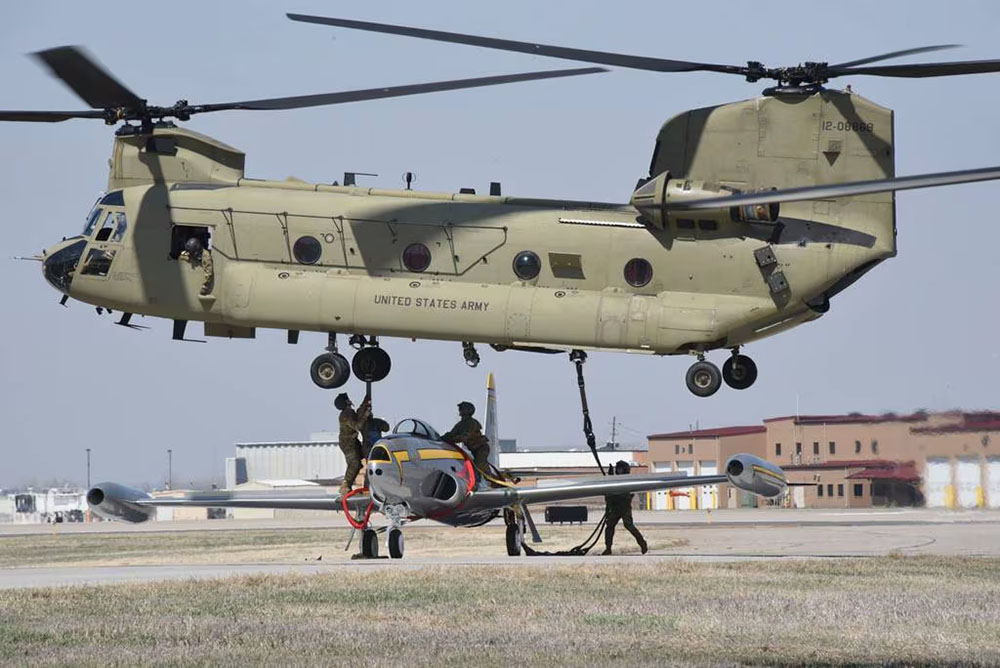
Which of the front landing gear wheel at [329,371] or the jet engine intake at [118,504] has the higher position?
the front landing gear wheel at [329,371]

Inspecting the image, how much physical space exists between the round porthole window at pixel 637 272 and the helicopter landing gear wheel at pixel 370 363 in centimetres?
473

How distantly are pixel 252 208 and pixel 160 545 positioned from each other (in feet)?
89.1

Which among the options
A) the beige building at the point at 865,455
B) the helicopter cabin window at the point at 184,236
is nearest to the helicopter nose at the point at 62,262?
the helicopter cabin window at the point at 184,236

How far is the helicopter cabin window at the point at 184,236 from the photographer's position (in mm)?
23547

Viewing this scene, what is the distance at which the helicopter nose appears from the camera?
2394 cm

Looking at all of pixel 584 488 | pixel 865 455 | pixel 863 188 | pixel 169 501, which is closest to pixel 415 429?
pixel 584 488

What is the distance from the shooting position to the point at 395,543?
28.3 m

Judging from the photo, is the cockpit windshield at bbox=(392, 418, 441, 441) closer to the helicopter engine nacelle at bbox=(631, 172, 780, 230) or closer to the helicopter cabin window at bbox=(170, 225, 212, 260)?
the helicopter cabin window at bbox=(170, 225, 212, 260)

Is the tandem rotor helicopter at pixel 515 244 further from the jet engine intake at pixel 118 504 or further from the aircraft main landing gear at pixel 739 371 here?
the jet engine intake at pixel 118 504

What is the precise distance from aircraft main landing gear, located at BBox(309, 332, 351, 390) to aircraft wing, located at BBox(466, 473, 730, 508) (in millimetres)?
8179

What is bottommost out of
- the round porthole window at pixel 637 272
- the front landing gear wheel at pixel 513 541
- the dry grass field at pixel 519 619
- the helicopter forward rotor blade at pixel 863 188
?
the front landing gear wheel at pixel 513 541

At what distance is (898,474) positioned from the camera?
163 ft

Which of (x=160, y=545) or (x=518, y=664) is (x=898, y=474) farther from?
(x=518, y=664)

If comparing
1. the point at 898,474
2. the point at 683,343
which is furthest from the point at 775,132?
the point at 898,474
